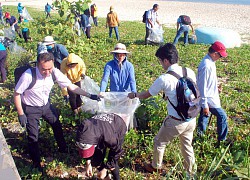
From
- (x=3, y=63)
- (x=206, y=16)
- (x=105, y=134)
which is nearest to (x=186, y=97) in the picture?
(x=105, y=134)

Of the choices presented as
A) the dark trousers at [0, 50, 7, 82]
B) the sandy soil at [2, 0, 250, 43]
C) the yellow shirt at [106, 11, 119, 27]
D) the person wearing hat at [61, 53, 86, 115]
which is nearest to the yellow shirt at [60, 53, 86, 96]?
the person wearing hat at [61, 53, 86, 115]

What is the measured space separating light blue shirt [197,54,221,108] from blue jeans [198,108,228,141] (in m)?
0.10

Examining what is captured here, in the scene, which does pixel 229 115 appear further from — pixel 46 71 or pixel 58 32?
pixel 58 32

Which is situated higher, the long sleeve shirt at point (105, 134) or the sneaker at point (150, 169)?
the long sleeve shirt at point (105, 134)

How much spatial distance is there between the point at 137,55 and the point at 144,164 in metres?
6.76

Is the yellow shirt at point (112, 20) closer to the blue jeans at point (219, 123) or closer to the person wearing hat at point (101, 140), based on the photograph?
the blue jeans at point (219, 123)

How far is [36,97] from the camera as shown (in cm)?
402

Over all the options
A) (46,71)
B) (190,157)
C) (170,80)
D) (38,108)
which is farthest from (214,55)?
(38,108)

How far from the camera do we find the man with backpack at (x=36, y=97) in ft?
12.3

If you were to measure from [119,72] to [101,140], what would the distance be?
5.55 ft

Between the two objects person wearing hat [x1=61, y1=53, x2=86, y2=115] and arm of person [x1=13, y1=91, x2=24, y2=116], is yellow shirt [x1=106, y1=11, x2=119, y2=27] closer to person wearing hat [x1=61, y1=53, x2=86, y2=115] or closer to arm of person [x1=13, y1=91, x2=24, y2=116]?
person wearing hat [x1=61, y1=53, x2=86, y2=115]

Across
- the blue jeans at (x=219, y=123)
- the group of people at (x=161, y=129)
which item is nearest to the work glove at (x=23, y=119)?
the group of people at (x=161, y=129)

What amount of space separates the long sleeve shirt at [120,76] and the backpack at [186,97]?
1424 millimetres

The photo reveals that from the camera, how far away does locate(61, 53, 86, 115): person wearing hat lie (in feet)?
17.3
